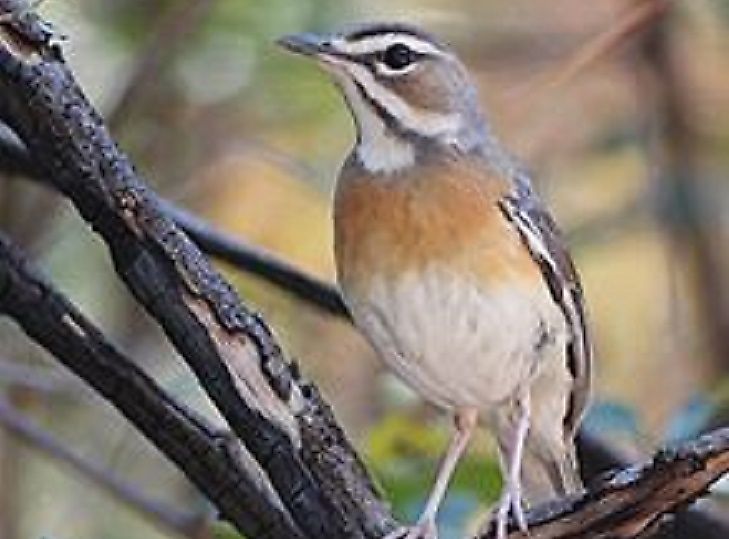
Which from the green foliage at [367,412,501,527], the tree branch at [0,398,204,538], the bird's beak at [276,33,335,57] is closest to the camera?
the bird's beak at [276,33,335,57]

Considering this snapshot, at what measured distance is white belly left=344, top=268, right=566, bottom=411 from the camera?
2662 millimetres

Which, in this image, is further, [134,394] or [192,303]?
[134,394]

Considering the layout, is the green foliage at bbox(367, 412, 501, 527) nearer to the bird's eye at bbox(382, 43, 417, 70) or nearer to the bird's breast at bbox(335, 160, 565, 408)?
the bird's breast at bbox(335, 160, 565, 408)

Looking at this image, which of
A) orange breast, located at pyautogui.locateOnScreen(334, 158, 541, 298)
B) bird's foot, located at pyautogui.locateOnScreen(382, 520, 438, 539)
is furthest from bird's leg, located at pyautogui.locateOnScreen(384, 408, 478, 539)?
orange breast, located at pyautogui.locateOnScreen(334, 158, 541, 298)

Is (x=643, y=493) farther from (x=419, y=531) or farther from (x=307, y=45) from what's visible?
(x=307, y=45)

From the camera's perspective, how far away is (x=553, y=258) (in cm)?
274

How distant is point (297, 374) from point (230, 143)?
203 centimetres

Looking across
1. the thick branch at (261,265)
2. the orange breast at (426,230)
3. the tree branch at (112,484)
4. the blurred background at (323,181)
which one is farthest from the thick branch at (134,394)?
the blurred background at (323,181)

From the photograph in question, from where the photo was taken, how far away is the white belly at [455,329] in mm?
2662

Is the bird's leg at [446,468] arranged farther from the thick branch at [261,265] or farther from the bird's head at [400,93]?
the bird's head at [400,93]

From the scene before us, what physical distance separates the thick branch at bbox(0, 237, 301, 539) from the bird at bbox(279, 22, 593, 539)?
35cm

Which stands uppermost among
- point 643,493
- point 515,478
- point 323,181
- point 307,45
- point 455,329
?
point 323,181

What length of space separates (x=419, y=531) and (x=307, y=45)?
55cm

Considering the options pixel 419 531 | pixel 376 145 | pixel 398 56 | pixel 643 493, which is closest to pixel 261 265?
pixel 376 145
